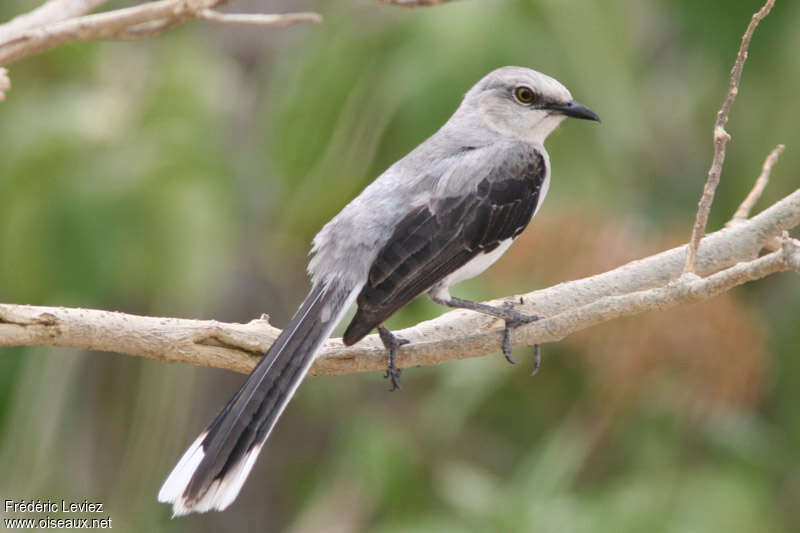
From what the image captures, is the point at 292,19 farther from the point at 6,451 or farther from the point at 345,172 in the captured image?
the point at 6,451

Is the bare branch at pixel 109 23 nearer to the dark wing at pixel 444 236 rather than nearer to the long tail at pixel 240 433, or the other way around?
the dark wing at pixel 444 236

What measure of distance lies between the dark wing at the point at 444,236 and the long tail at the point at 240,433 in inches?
8.8

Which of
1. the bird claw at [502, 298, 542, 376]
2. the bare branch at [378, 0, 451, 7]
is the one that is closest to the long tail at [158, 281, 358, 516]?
the bird claw at [502, 298, 542, 376]

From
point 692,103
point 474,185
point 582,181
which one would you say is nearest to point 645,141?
point 692,103

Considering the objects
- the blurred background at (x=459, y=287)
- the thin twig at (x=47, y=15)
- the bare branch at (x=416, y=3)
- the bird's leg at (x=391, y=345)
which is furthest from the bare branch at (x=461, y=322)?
the blurred background at (x=459, y=287)

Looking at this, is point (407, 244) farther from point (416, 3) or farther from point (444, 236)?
point (416, 3)

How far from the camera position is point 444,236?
153 inches

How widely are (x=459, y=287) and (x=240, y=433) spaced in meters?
2.34

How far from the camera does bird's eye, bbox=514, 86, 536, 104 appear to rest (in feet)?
14.5

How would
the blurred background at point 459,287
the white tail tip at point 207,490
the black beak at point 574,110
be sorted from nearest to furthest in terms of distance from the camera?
the white tail tip at point 207,490 → the black beak at point 574,110 → the blurred background at point 459,287

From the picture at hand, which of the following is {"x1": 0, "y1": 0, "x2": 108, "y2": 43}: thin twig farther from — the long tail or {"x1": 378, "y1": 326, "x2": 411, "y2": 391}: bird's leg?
{"x1": 378, "y1": 326, "x2": 411, "y2": 391}: bird's leg

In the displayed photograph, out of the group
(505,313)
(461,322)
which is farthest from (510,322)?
(461,322)

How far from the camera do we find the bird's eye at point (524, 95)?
14.5 feet

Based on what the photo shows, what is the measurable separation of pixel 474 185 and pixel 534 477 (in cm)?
222
